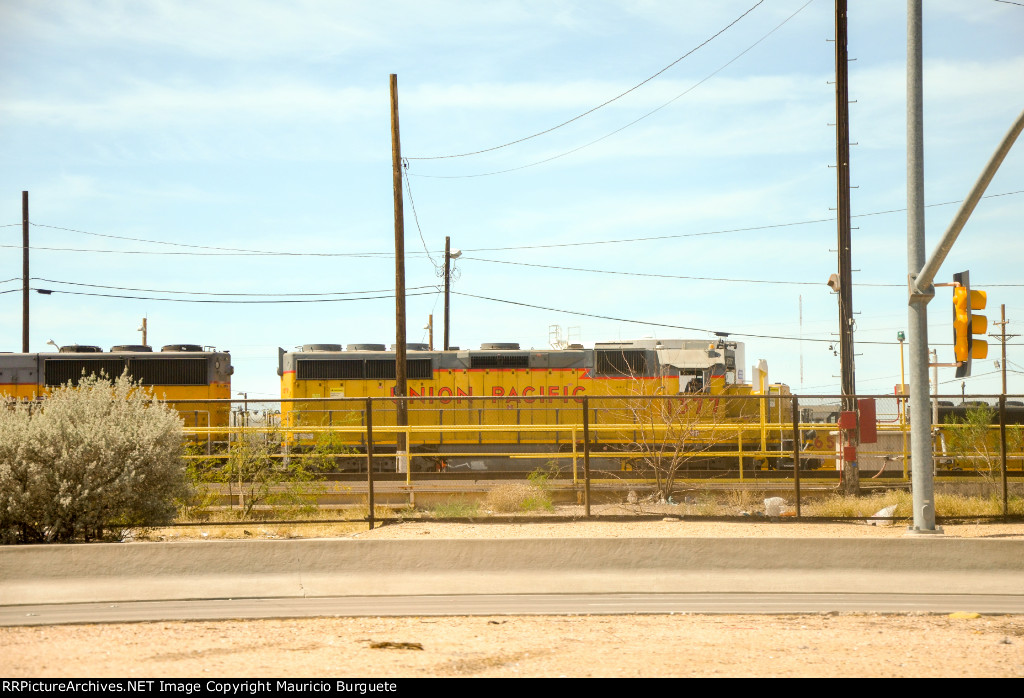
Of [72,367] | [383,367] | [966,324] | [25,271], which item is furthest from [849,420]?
[25,271]

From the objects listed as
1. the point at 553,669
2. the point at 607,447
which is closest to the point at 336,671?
the point at 553,669

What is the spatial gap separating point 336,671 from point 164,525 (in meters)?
6.66

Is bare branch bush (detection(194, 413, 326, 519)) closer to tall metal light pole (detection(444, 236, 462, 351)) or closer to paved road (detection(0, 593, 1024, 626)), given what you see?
paved road (detection(0, 593, 1024, 626))

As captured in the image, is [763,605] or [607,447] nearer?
[763,605]

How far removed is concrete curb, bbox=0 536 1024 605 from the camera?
34.7 feet

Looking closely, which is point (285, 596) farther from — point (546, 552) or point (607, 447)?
point (607, 447)

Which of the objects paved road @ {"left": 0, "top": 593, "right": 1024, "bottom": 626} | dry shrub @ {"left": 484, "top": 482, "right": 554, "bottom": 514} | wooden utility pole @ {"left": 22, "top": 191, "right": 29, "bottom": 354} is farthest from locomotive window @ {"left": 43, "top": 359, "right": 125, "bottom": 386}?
paved road @ {"left": 0, "top": 593, "right": 1024, "bottom": 626}

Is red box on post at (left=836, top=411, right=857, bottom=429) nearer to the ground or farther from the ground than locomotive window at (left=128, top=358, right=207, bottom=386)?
nearer to the ground

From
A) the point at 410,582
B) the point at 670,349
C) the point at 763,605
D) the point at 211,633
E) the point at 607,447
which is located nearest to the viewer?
the point at 211,633

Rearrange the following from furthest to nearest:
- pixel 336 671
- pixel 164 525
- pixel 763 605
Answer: pixel 164 525 < pixel 763 605 < pixel 336 671

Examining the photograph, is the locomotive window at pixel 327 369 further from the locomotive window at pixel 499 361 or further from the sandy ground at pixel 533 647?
the sandy ground at pixel 533 647

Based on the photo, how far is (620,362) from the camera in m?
28.5

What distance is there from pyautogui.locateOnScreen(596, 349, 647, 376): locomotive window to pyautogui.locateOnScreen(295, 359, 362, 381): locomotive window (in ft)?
25.2

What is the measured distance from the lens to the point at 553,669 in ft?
23.5
